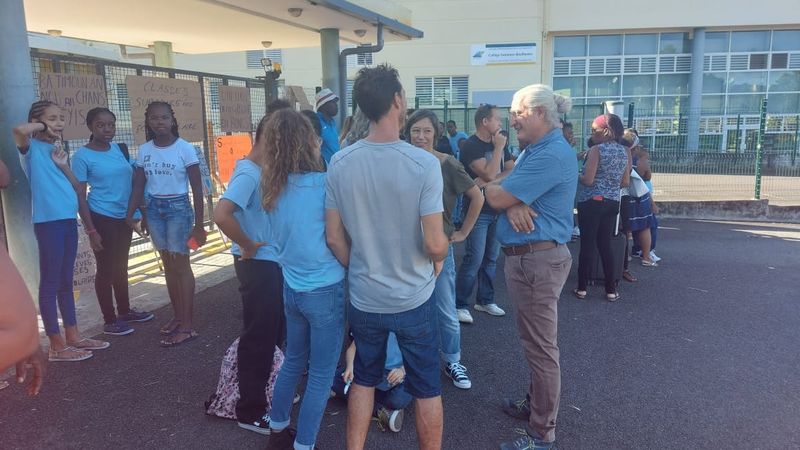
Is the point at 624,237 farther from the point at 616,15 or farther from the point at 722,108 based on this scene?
the point at 722,108

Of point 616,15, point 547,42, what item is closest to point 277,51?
point 547,42

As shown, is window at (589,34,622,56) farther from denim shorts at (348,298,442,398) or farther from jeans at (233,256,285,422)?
denim shorts at (348,298,442,398)

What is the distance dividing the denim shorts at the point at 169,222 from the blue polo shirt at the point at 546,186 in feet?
9.13

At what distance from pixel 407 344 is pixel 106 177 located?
3.32 m

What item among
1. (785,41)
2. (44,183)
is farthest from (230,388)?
(785,41)

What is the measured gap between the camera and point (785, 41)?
74.4 feet

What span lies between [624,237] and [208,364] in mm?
4687

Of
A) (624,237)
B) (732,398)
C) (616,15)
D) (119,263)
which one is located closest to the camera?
(732,398)

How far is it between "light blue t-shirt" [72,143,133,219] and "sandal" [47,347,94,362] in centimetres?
113

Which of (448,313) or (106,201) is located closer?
(448,313)

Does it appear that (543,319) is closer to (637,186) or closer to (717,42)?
(637,186)

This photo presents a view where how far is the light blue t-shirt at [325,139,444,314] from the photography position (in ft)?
7.90

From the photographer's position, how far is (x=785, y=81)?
74.8 ft

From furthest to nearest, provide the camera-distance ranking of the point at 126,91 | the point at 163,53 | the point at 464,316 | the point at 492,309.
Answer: the point at 163,53, the point at 126,91, the point at 492,309, the point at 464,316
